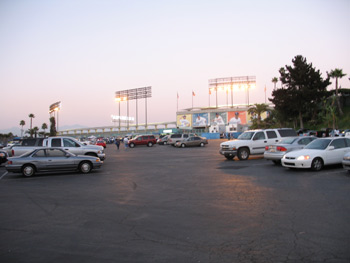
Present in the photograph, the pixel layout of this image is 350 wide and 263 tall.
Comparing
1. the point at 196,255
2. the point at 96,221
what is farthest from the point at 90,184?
the point at 196,255

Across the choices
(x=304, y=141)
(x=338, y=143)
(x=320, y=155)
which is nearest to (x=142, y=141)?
(x=304, y=141)

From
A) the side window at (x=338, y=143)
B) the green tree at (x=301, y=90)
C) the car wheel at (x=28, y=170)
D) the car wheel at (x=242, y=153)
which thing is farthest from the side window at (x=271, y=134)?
the green tree at (x=301, y=90)

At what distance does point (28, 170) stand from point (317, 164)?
1291cm

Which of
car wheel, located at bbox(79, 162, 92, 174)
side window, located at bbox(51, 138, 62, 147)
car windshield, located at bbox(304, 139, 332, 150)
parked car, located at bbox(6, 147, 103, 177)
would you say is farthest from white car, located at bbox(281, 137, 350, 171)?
side window, located at bbox(51, 138, 62, 147)

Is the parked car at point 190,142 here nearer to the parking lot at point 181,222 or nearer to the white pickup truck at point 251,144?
the white pickup truck at point 251,144

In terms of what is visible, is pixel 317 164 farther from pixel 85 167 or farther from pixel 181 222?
pixel 85 167

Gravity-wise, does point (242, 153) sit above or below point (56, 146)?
below

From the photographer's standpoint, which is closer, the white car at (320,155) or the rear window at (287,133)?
the white car at (320,155)

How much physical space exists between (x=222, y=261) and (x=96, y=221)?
3235 millimetres

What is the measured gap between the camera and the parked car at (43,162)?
14469mm

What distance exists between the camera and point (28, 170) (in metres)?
14.6

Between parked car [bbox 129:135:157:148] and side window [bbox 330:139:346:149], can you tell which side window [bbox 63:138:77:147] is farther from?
parked car [bbox 129:135:157:148]

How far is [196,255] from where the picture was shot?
471 centimetres

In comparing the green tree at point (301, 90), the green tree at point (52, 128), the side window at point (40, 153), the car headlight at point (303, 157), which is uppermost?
the green tree at point (301, 90)
